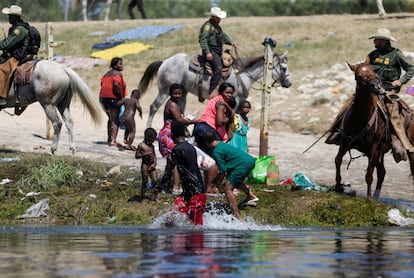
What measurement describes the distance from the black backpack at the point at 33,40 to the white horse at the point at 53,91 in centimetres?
38

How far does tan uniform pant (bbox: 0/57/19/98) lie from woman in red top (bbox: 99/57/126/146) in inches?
122

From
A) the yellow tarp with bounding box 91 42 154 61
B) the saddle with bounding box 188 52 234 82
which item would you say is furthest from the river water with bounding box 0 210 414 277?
the yellow tarp with bounding box 91 42 154 61

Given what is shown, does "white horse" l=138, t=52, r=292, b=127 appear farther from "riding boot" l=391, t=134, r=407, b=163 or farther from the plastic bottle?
"riding boot" l=391, t=134, r=407, b=163

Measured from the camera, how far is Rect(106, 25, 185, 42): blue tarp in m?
41.3

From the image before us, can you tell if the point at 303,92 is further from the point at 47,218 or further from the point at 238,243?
the point at 238,243

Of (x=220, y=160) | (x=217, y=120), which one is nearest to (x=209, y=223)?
(x=220, y=160)

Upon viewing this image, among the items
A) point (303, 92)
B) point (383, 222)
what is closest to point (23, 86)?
point (383, 222)

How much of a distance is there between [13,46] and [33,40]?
36 cm

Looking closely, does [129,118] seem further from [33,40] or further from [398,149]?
[398,149]

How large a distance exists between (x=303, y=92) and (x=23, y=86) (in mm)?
12543

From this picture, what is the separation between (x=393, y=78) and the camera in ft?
56.2

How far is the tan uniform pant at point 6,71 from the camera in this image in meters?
20.2

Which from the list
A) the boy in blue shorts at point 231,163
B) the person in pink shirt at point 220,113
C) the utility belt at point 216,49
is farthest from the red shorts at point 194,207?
the utility belt at point 216,49

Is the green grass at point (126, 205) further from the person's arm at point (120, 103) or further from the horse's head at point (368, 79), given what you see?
the person's arm at point (120, 103)
